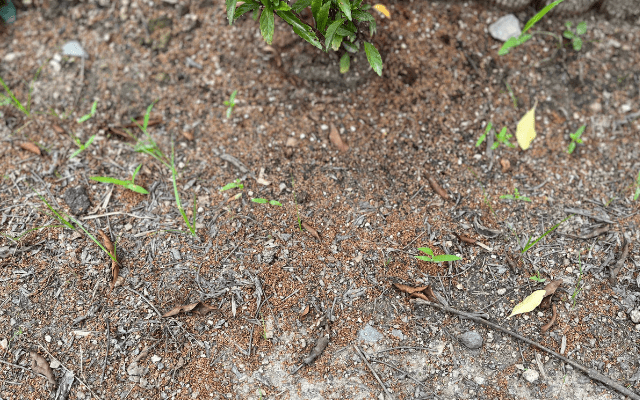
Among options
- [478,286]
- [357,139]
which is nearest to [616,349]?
[478,286]

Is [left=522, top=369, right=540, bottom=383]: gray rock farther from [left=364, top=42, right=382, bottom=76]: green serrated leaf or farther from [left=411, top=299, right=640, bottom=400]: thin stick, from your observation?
[left=364, top=42, right=382, bottom=76]: green serrated leaf

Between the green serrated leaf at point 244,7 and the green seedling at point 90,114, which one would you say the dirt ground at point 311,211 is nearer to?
the green seedling at point 90,114

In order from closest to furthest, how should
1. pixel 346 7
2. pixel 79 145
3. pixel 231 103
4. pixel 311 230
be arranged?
1. pixel 346 7
2. pixel 311 230
3. pixel 79 145
4. pixel 231 103

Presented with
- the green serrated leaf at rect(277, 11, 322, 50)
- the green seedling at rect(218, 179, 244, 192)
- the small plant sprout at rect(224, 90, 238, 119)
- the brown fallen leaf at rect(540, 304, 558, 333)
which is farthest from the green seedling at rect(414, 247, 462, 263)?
the small plant sprout at rect(224, 90, 238, 119)

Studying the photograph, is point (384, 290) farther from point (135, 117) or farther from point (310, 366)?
point (135, 117)

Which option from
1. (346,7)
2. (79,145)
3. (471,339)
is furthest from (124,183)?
(471,339)

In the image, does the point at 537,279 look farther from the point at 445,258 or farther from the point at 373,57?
the point at 373,57
